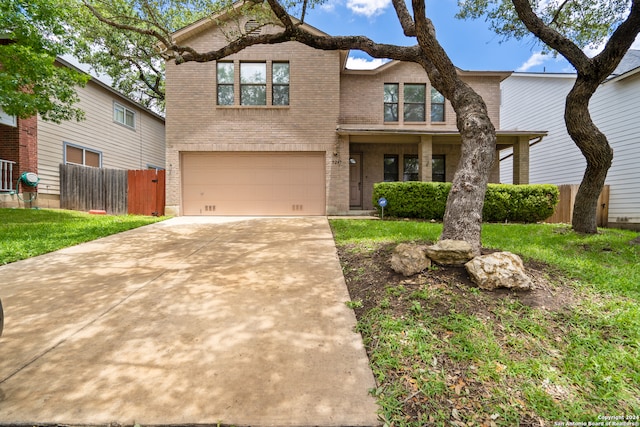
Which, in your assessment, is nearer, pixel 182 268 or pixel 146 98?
pixel 182 268

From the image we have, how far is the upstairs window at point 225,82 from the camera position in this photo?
440 inches

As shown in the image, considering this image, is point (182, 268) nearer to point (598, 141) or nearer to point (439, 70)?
point (439, 70)

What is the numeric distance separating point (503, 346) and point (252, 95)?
36.5ft

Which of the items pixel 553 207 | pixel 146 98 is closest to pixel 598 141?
pixel 553 207

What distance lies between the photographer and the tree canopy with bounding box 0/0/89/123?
795 centimetres

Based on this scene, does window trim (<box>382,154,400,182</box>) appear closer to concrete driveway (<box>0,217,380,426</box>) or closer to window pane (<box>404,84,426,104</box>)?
window pane (<box>404,84,426,104</box>)

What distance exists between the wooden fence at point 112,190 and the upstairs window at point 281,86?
4.99m

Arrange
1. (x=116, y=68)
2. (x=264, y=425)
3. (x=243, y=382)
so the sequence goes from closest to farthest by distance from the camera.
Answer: (x=264, y=425), (x=243, y=382), (x=116, y=68)

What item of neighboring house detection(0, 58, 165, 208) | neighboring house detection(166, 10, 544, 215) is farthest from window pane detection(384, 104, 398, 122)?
neighboring house detection(0, 58, 165, 208)

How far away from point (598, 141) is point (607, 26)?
11.3 feet

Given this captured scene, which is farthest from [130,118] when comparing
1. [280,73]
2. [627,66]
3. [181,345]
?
[627,66]

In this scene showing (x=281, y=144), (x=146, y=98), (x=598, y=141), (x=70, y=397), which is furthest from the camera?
(x=146, y=98)

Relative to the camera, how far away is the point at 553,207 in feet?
30.6

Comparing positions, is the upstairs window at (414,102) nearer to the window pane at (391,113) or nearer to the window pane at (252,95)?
the window pane at (391,113)
